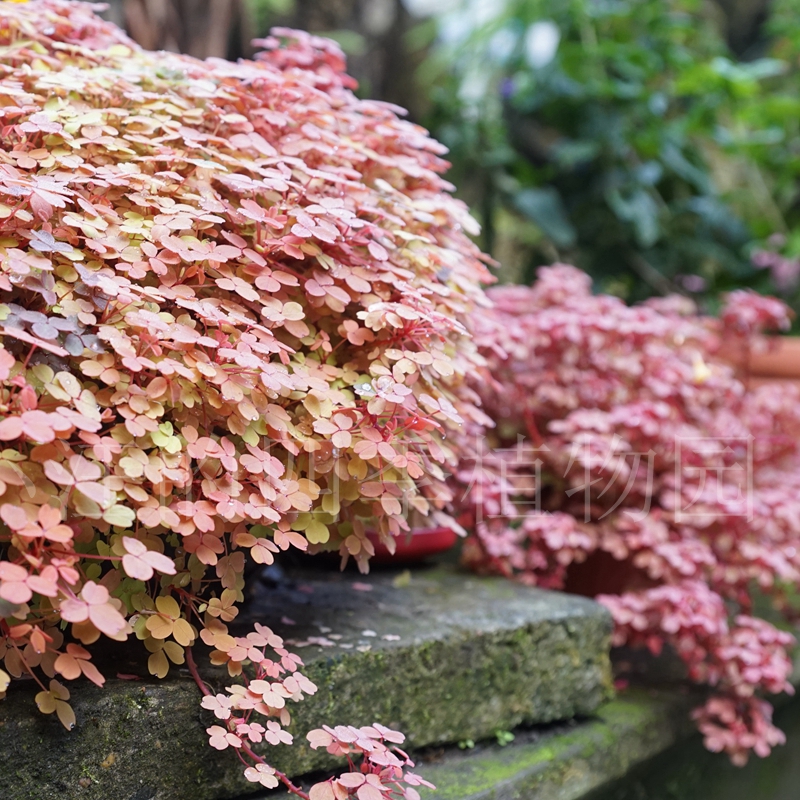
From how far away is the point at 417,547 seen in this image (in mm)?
1721

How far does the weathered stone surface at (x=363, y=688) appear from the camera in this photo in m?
0.96

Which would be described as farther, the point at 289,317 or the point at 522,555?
the point at 522,555

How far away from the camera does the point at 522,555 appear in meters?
1.75

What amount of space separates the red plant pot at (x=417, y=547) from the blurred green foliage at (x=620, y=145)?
1689mm

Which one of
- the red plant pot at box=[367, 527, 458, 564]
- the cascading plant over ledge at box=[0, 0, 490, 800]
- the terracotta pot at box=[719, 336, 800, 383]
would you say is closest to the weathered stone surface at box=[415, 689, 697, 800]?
the cascading plant over ledge at box=[0, 0, 490, 800]

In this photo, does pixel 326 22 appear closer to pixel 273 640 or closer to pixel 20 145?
pixel 20 145

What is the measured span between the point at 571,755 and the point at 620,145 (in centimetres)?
241

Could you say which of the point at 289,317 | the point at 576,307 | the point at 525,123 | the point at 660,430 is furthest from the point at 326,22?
the point at 289,317

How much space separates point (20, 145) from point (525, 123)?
3227 mm

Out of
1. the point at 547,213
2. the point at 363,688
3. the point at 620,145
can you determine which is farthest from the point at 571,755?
the point at 620,145

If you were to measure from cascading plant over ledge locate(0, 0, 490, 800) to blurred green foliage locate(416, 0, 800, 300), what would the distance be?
2.04m

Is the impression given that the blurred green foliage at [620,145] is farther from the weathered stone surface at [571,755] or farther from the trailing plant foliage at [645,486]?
the weathered stone surface at [571,755]

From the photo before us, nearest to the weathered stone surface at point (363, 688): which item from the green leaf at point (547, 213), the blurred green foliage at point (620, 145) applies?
the green leaf at point (547, 213)

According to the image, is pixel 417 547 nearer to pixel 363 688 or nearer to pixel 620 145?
pixel 363 688
